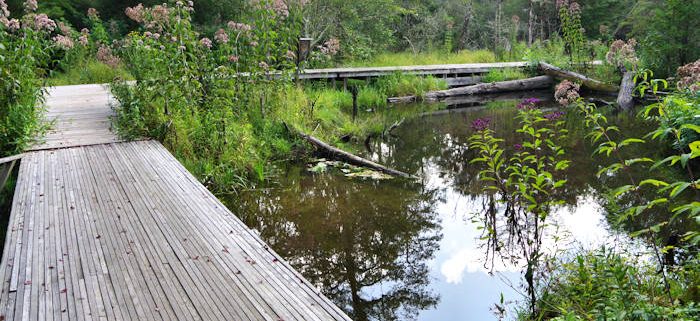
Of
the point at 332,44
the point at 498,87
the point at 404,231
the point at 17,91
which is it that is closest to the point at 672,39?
the point at 498,87

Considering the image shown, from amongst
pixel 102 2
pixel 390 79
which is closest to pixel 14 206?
pixel 390 79

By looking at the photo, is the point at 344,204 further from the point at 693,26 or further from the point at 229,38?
the point at 693,26

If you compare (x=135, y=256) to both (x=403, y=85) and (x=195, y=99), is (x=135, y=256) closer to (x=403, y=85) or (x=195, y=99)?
(x=195, y=99)

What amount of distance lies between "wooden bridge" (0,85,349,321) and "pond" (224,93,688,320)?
2.99ft

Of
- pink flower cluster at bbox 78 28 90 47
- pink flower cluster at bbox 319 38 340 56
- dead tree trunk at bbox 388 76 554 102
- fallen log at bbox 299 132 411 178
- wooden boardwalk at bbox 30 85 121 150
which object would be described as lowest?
fallen log at bbox 299 132 411 178

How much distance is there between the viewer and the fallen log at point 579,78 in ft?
44.5

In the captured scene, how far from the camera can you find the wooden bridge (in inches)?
102

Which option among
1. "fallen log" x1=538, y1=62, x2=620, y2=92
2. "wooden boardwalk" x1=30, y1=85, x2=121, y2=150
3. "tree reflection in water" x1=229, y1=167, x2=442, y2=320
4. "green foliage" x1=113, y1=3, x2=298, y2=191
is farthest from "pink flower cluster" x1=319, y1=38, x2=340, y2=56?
"fallen log" x1=538, y1=62, x2=620, y2=92

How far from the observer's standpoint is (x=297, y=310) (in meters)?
2.58

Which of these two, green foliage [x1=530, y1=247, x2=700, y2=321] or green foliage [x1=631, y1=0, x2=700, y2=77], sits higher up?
green foliage [x1=631, y1=0, x2=700, y2=77]

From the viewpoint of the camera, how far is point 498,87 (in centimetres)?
1460

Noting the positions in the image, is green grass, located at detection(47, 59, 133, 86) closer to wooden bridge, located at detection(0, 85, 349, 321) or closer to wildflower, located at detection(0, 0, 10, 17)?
wildflower, located at detection(0, 0, 10, 17)

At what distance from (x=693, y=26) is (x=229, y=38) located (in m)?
10.1

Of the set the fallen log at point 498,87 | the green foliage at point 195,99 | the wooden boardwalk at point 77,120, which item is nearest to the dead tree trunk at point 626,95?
the fallen log at point 498,87
